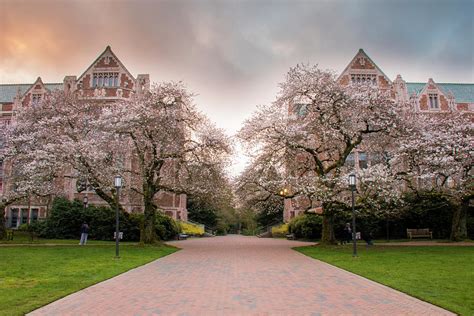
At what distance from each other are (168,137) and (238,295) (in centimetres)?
1648

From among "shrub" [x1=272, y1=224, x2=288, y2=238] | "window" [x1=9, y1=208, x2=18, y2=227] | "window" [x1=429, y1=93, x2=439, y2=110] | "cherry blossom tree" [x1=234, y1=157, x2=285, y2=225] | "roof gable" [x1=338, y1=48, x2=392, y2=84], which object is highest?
"roof gable" [x1=338, y1=48, x2=392, y2=84]

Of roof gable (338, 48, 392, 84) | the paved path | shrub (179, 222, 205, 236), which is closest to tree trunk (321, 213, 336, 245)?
the paved path

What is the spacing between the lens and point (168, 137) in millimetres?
24750

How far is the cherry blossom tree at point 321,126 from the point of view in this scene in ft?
76.9

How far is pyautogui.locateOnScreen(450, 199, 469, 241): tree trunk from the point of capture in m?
28.3

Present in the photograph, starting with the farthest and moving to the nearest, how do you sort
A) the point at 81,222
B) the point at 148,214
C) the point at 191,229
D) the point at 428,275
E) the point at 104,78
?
the point at 191,229
the point at 104,78
the point at 81,222
the point at 148,214
the point at 428,275

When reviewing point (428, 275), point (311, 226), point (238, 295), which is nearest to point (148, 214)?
point (311, 226)

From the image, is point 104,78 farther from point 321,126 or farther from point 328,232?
point 328,232

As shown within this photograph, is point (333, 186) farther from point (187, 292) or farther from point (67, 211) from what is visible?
point (67, 211)

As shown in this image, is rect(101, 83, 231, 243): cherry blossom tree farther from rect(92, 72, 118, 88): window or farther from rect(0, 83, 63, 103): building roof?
rect(0, 83, 63, 103): building roof

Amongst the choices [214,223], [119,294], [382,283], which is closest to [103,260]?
[119,294]

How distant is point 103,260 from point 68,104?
16.0 m

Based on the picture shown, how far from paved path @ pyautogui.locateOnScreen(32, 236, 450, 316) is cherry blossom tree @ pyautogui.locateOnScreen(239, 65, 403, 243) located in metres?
9.96

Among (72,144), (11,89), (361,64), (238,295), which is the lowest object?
(238,295)
